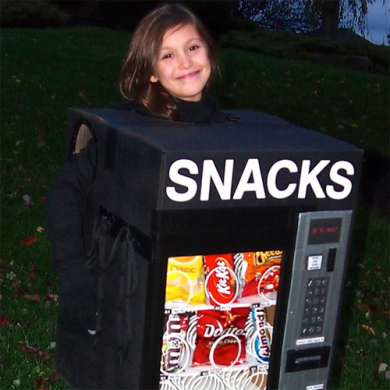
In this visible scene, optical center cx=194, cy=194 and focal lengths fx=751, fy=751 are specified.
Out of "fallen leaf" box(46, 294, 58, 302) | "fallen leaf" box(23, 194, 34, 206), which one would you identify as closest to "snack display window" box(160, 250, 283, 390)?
"fallen leaf" box(46, 294, 58, 302)

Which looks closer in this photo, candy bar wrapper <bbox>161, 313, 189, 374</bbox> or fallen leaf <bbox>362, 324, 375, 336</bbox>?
candy bar wrapper <bbox>161, 313, 189, 374</bbox>

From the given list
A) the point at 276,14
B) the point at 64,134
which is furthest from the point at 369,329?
the point at 276,14

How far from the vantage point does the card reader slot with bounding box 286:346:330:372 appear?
3.26 m

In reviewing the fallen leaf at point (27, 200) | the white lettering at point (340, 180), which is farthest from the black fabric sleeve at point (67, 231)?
the fallen leaf at point (27, 200)

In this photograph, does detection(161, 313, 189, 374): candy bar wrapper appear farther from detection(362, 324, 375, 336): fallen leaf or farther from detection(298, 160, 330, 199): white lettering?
detection(362, 324, 375, 336): fallen leaf

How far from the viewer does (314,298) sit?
3.22m

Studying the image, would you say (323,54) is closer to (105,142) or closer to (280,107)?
(280,107)

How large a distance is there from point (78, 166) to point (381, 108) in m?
9.43

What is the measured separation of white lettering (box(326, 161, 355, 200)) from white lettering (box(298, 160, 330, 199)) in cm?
5

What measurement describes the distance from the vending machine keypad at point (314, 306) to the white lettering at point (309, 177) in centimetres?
40

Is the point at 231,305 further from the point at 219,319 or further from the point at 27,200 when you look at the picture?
the point at 27,200

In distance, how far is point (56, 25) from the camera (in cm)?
1952

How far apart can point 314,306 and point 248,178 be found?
708 millimetres

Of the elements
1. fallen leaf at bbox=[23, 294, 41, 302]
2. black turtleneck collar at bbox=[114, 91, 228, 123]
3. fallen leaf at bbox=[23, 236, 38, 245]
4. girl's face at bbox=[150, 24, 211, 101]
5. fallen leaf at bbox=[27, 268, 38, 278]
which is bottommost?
fallen leaf at bbox=[23, 294, 41, 302]
